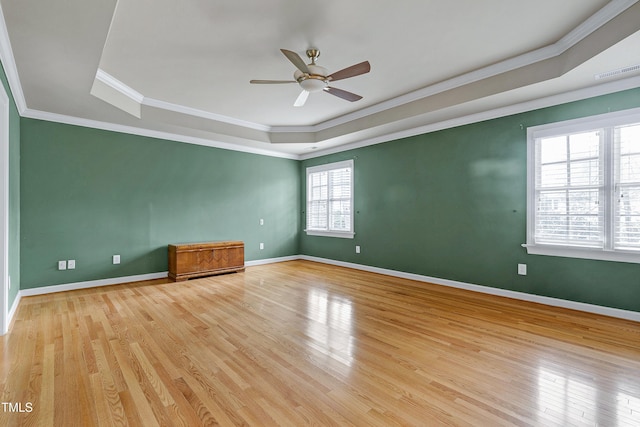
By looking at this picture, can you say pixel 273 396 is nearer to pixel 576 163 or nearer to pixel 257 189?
pixel 576 163

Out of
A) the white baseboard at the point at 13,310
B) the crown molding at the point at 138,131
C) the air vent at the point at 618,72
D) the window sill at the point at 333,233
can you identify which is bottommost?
the white baseboard at the point at 13,310

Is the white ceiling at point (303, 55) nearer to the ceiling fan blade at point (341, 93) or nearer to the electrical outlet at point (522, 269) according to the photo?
the ceiling fan blade at point (341, 93)

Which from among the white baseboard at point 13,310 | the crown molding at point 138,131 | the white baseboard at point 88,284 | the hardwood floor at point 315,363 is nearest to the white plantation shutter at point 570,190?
the hardwood floor at point 315,363

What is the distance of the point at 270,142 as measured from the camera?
6.02 m

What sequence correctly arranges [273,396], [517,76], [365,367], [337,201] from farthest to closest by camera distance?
[337,201], [517,76], [365,367], [273,396]

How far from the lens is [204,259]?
5324 millimetres

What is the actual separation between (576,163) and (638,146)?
1.69 feet

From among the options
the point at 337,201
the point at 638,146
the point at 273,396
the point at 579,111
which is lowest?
the point at 273,396

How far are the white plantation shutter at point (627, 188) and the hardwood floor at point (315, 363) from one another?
35.5 inches

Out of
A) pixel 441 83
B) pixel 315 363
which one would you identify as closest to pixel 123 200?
pixel 315 363

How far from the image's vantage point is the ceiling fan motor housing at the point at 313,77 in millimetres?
3077

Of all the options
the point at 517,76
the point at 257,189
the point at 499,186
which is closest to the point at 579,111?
the point at 517,76

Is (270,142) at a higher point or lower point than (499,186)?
higher

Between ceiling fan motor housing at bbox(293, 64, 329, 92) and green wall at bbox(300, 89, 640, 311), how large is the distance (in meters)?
2.49
